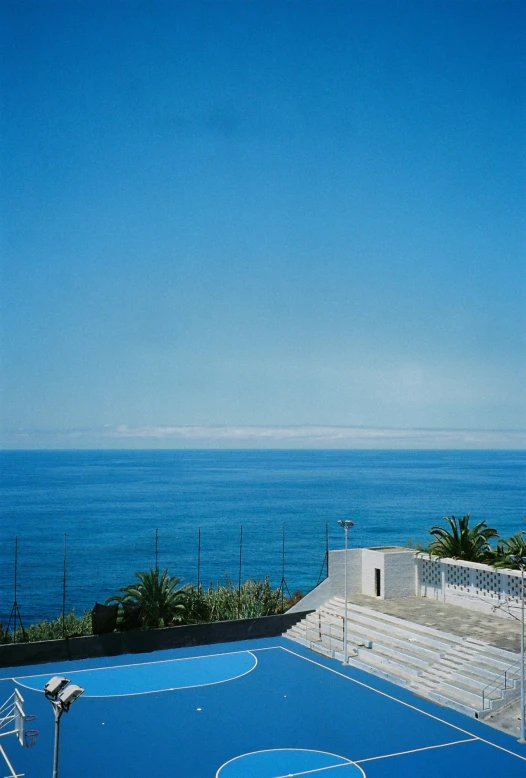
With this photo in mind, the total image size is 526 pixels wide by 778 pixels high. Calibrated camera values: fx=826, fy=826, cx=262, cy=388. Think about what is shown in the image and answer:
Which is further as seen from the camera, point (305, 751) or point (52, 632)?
point (52, 632)

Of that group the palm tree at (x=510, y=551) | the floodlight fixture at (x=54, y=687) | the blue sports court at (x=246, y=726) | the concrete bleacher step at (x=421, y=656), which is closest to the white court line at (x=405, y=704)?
the blue sports court at (x=246, y=726)

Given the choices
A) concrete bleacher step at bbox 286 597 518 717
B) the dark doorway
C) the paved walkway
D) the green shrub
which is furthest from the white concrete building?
the green shrub

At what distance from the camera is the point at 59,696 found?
13547 mm

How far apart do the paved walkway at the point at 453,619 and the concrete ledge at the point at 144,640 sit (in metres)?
3.24

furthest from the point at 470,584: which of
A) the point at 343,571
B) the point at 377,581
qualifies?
the point at 343,571

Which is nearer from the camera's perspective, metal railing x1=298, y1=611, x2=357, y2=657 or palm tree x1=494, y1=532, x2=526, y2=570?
metal railing x1=298, y1=611, x2=357, y2=657

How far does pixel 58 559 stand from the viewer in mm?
89625

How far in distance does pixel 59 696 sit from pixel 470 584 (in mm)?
20027

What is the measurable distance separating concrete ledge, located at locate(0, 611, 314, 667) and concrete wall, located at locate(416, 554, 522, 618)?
5.07 meters

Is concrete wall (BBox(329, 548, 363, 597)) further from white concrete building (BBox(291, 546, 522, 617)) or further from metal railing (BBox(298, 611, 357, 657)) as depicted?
metal railing (BBox(298, 611, 357, 657))

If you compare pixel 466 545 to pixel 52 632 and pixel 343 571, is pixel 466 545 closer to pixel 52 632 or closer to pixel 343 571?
pixel 343 571

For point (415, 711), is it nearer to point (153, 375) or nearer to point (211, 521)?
point (211, 521)

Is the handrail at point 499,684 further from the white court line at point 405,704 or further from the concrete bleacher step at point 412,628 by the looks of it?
the concrete bleacher step at point 412,628

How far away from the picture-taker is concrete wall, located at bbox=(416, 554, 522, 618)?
93.2 ft
